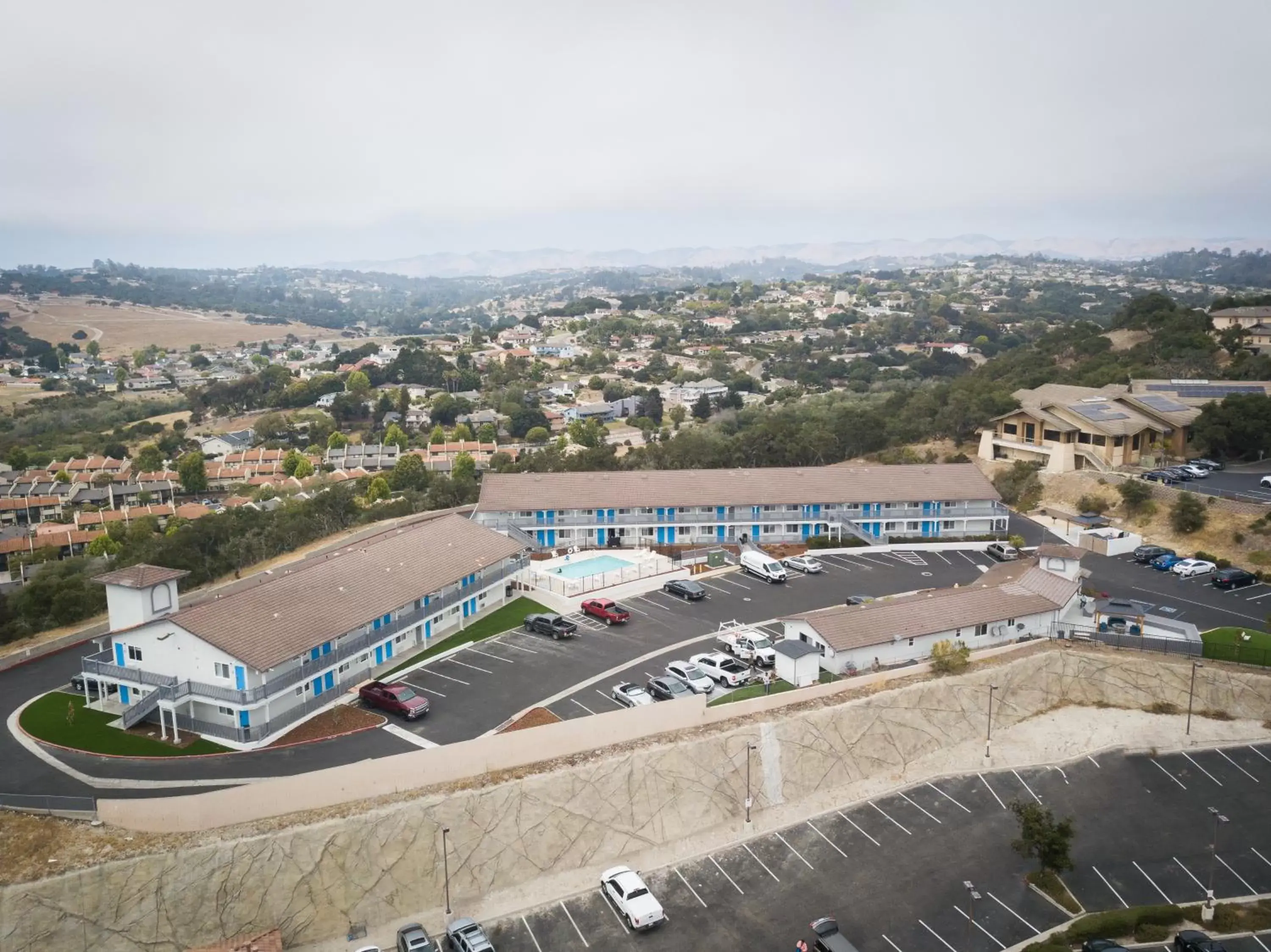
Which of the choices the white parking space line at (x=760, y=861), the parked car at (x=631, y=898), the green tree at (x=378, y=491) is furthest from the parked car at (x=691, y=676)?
the green tree at (x=378, y=491)

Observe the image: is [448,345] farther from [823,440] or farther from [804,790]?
[804,790]

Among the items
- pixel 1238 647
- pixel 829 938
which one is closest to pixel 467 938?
pixel 829 938

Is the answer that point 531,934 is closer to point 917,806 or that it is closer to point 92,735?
point 917,806

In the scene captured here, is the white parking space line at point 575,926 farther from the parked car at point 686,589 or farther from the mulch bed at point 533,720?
Result: the parked car at point 686,589

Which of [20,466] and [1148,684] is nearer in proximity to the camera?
[1148,684]

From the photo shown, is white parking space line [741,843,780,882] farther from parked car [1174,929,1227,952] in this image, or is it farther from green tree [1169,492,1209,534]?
green tree [1169,492,1209,534]

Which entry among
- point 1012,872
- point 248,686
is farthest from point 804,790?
point 248,686
